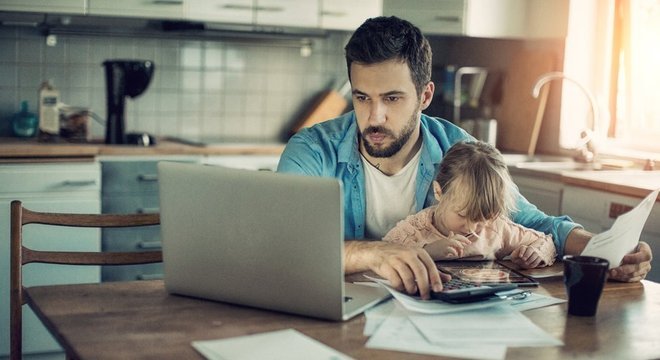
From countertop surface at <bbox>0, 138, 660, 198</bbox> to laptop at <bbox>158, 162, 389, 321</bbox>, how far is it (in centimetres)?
204

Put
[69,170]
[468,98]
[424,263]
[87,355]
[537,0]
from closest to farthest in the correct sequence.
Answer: [87,355] < [424,263] < [69,170] < [537,0] < [468,98]

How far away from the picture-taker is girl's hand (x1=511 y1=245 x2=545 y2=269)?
6.66 ft

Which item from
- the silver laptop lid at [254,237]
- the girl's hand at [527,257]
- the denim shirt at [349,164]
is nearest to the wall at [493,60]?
the denim shirt at [349,164]

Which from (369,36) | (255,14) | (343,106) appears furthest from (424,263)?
(343,106)

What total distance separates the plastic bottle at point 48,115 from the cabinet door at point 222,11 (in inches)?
26.2

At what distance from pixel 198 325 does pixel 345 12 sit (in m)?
2.92

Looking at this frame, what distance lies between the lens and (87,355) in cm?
135

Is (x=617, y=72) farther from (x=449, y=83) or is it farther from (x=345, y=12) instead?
(x=345, y=12)

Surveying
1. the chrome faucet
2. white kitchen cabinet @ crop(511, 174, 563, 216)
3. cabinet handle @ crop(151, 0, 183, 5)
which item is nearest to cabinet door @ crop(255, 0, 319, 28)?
cabinet handle @ crop(151, 0, 183, 5)

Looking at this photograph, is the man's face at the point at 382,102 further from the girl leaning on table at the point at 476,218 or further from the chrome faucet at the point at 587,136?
the chrome faucet at the point at 587,136

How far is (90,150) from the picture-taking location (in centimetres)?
362

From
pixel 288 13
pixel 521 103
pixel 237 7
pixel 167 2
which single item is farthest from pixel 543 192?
pixel 167 2

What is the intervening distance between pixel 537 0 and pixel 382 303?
3151mm

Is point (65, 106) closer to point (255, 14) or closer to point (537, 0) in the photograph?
point (255, 14)
